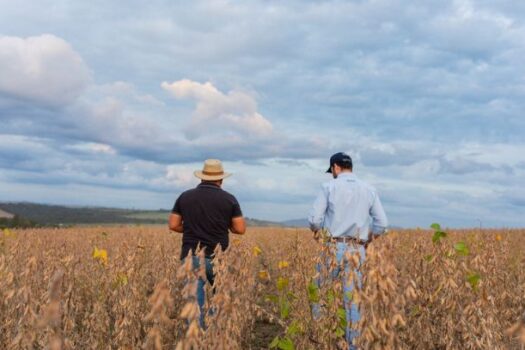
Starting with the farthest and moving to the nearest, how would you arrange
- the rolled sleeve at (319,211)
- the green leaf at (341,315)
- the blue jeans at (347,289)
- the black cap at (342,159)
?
the black cap at (342,159), the rolled sleeve at (319,211), the green leaf at (341,315), the blue jeans at (347,289)

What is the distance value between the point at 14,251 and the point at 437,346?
4.56 metres

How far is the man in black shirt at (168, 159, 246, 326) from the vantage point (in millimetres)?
5922

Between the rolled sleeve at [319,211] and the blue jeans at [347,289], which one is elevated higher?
the rolled sleeve at [319,211]

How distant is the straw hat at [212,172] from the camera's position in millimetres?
6125

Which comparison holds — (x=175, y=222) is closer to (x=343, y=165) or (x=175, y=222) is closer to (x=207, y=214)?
(x=207, y=214)

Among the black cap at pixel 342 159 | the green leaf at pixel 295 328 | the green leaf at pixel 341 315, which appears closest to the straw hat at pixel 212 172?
the black cap at pixel 342 159

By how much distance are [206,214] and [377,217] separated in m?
1.88

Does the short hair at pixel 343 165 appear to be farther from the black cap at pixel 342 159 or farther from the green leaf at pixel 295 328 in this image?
the green leaf at pixel 295 328

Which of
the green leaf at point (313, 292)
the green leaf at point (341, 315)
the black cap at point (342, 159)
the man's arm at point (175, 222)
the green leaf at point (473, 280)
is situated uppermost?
the black cap at point (342, 159)

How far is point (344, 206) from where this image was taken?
Answer: 5.75m

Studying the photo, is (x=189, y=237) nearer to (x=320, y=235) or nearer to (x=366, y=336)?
(x=320, y=235)

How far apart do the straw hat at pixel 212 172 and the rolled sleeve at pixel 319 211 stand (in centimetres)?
110

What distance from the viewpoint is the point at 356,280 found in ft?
10.00

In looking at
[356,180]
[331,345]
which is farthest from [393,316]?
[356,180]
